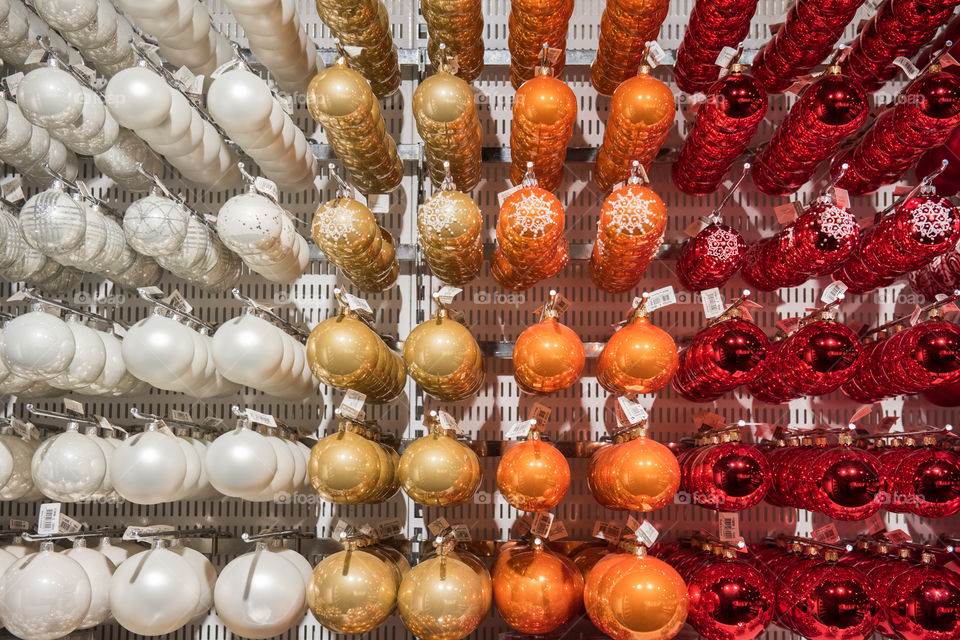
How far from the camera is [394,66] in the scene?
1.74m

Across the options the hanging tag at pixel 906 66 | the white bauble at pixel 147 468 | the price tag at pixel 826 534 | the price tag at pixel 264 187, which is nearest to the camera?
the white bauble at pixel 147 468

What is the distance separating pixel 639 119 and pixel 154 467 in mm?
1295

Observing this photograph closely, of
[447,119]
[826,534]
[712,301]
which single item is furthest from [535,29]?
[826,534]

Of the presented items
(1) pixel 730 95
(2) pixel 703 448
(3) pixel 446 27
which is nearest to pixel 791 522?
(2) pixel 703 448

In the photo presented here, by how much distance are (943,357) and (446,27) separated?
→ 1.38m

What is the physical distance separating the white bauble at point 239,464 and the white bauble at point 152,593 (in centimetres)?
22

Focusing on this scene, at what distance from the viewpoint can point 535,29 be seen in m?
1.51

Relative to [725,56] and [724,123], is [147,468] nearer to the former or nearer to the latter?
[724,123]

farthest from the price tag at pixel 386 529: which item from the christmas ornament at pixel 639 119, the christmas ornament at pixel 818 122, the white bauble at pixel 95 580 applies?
the christmas ornament at pixel 818 122

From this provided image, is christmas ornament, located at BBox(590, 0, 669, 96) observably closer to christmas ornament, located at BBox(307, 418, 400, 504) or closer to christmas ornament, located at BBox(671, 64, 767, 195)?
christmas ornament, located at BBox(671, 64, 767, 195)

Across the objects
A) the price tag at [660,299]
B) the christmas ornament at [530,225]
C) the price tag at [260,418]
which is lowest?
the price tag at [260,418]

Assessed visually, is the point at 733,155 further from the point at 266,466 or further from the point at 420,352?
the point at 266,466

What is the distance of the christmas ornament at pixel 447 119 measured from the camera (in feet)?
4.59

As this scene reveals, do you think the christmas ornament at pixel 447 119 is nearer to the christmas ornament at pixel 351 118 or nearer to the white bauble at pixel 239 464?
the christmas ornament at pixel 351 118
